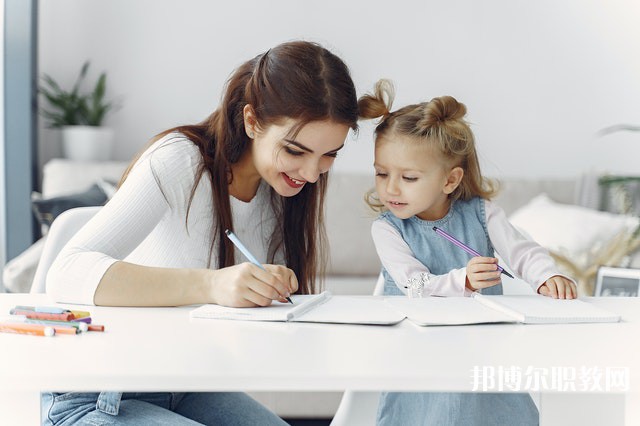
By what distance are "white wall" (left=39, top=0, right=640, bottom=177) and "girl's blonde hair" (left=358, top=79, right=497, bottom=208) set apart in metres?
2.00

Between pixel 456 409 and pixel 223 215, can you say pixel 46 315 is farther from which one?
pixel 456 409

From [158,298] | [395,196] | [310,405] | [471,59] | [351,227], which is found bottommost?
[310,405]

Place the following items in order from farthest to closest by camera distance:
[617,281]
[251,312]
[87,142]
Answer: [87,142] → [617,281] → [251,312]

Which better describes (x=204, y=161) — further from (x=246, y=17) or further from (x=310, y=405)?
(x=246, y=17)

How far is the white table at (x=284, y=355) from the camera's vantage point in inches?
32.1

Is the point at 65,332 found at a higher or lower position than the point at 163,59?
lower

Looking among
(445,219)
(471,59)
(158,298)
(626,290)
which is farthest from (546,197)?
(158,298)

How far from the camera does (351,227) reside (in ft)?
10.6

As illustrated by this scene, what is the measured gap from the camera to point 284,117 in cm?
138

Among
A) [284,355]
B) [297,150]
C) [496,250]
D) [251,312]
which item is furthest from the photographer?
[496,250]

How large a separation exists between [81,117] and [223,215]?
2441 millimetres

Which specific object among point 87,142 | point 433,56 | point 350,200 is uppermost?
point 433,56

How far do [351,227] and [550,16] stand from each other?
1335mm

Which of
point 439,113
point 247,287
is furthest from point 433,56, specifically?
point 247,287
